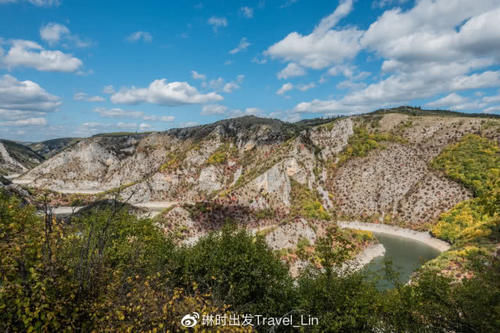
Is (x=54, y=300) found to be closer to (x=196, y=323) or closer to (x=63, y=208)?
(x=196, y=323)

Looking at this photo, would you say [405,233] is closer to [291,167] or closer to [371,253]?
[371,253]

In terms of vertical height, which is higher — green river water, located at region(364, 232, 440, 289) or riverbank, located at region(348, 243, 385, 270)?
riverbank, located at region(348, 243, 385, 270)

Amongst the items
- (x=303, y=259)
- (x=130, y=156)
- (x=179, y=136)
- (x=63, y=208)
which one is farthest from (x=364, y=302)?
(x=130, y=156)

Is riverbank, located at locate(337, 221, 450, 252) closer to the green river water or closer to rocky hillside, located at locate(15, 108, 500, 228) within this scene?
the green river water

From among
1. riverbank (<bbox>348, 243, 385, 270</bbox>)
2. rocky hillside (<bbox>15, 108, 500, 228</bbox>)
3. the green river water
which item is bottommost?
the green river water

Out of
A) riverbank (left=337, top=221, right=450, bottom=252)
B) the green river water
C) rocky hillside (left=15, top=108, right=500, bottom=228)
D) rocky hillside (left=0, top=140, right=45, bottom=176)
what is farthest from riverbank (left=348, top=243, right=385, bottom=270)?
rocky hillside (left=0, top=140, right=45, bottom=176)

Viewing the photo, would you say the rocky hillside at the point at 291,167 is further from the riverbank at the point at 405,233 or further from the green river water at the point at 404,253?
the green river water at the point at 404,253
